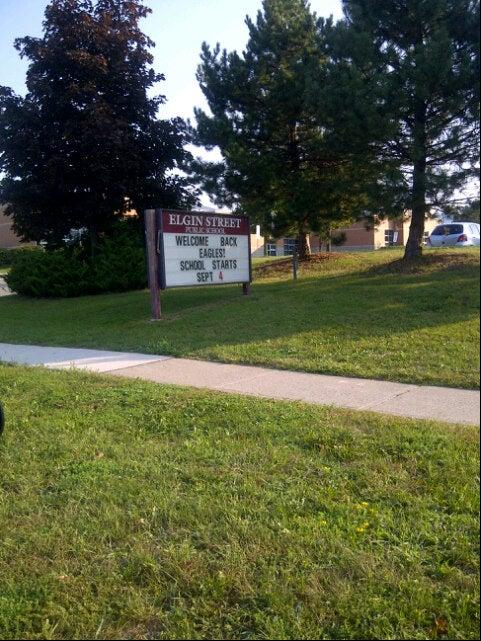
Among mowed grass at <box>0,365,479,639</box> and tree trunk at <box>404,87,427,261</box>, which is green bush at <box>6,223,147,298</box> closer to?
tree trunk at <box>404,87,427,261</box>

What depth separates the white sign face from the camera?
12.7 meters

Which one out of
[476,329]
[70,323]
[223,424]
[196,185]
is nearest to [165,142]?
[196,185]

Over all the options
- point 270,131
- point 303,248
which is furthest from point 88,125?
point 303,248

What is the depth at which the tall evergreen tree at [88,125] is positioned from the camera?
1588 centimetres

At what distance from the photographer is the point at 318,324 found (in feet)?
30.0

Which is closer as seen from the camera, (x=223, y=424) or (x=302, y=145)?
(x=223, y=424)

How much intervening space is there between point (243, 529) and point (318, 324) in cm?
576

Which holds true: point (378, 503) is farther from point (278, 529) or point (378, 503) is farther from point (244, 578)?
point (244, 578)

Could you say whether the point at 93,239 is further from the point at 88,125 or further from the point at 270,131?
the point at 270,131

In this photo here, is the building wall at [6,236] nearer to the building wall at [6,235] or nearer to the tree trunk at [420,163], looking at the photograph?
the building wall at [6,235]

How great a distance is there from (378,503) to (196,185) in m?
15.0

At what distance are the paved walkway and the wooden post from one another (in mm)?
2667

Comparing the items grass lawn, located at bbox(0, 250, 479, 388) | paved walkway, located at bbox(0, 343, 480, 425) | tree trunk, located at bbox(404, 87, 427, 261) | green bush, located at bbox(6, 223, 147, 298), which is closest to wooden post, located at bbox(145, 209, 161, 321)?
grass lawn, located at bbox(0, 250, 479, 388)

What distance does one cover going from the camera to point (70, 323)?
A: 14039mm
